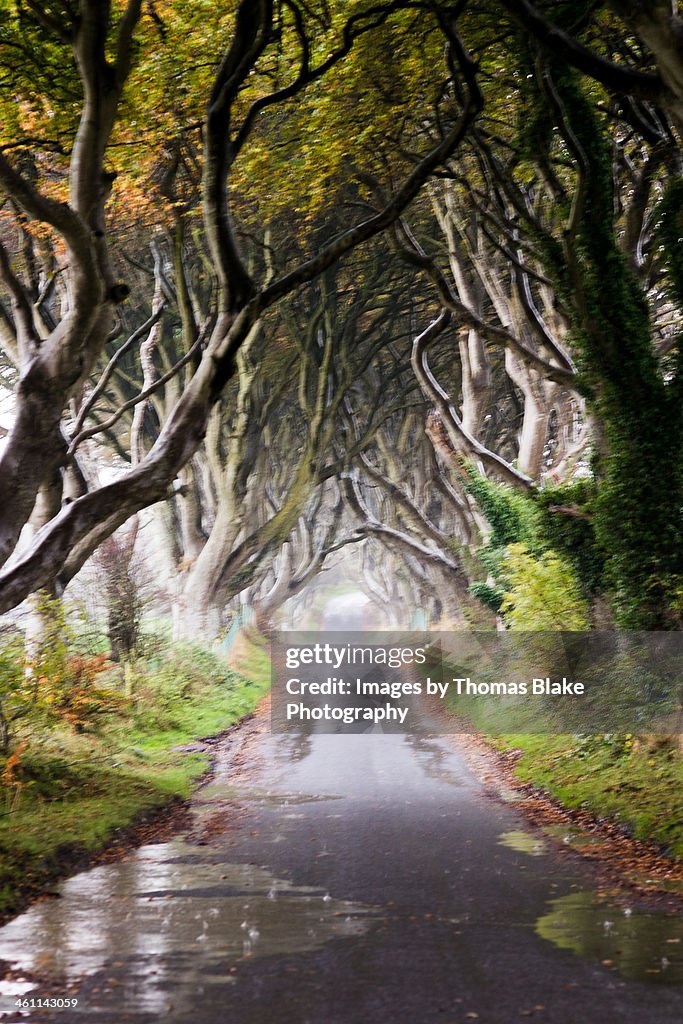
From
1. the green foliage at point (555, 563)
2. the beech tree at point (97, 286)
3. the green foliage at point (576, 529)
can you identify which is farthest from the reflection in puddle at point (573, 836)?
the beech tree at point (97, 286)

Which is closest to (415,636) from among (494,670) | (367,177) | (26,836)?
(494,670)

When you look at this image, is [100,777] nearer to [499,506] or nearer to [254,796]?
[254,796]

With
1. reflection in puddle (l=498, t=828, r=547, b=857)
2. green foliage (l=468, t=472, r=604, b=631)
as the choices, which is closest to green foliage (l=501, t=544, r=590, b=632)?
green foliage (l=468, t=472, r=604, b=631)

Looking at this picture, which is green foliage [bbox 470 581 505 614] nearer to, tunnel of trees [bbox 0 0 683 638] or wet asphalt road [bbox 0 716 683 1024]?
tunnel of trees [bbox 0 0 683 638]

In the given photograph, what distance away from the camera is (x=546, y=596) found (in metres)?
15.1

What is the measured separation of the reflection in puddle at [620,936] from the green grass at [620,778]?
1.69m

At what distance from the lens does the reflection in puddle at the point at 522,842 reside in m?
9.34

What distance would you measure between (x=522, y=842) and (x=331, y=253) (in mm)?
6457

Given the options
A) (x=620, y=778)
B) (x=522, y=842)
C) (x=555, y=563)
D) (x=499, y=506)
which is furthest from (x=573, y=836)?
(x=499, y=506)

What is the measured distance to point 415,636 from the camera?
36594 mm

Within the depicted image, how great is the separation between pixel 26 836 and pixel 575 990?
17.4 feet

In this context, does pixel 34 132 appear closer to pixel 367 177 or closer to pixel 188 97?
pixel 188 97

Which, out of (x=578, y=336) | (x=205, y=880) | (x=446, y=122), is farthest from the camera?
(x=446, y=122)

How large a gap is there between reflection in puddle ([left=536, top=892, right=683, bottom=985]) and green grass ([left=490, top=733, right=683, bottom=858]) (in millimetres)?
1689
